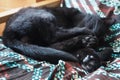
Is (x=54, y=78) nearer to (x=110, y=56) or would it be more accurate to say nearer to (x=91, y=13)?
(x=110, y=56)

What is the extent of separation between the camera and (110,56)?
153 cm

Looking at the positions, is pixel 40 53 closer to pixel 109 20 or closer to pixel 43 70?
pixel 43 70

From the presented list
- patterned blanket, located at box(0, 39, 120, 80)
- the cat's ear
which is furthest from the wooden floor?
patterned blanket, located at box(0, 39, 120, 80)

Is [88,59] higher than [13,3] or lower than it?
lower

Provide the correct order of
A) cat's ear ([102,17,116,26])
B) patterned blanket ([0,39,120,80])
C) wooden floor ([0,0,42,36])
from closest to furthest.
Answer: patterned blanket ([0,39,120,80]) < cat's ear ([102,17,116,26]) < wooden floor ([0,0,42,36])

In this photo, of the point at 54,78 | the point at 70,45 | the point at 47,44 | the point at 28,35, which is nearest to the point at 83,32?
the point at 70,45

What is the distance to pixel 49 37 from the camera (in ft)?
5.08

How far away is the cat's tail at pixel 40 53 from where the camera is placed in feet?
4.48

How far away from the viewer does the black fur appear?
139 centimetres

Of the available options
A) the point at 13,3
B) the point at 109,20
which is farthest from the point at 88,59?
the point at 13,3

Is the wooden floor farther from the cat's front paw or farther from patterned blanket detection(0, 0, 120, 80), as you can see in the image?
the cat's front paw

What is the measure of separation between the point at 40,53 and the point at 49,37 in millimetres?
195

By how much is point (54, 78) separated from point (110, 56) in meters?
0.49

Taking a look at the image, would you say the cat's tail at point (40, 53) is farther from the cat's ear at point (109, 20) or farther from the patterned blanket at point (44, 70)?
the cat's ear at point (109, 20)
